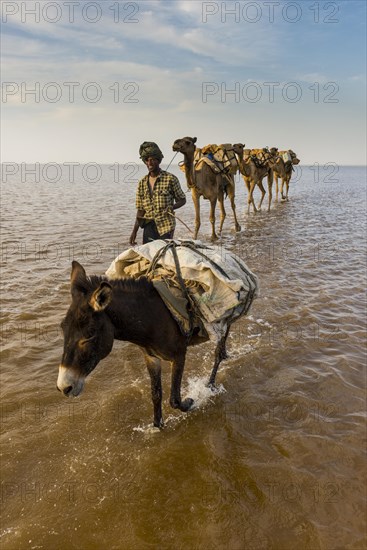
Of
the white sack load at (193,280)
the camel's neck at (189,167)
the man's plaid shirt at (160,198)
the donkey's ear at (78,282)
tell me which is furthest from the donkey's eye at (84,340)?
the camel's neck at (189,167)

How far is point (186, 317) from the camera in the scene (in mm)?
3221

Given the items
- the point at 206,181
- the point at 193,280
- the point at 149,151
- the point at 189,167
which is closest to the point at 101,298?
the point at 193,280

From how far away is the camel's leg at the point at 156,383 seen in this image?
3.42m

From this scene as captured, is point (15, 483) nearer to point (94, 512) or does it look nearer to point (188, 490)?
point (94, 512)

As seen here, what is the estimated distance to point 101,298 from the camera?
2.39 metres

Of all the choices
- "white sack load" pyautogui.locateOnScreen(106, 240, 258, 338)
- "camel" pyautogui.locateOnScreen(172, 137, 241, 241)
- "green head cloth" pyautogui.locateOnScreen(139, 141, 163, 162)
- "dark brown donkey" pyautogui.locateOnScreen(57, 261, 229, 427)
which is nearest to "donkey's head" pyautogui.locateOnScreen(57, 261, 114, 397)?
"dark brown donkey" pyautogui.locateOnScreen(57, 261, 229, 427)

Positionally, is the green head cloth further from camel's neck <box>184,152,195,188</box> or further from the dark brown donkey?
camel's neck <box>184,152,195,188</box>

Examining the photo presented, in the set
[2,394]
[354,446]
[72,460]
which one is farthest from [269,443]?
[2,394]

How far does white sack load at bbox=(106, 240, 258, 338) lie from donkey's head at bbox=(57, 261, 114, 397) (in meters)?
0.79

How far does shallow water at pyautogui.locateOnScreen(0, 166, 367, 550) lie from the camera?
8.73 feet

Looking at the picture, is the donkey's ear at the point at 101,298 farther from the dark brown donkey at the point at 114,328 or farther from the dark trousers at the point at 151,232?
the dark trousers at the point at 151,232

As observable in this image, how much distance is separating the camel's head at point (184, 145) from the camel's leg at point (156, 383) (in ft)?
21.9

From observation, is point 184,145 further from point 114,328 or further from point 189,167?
point 114,328

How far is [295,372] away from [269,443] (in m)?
1.37
